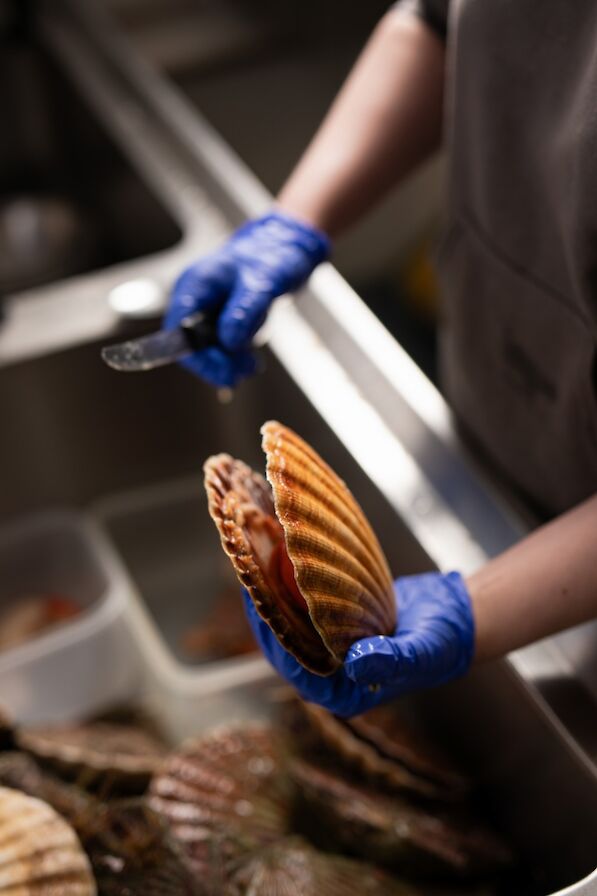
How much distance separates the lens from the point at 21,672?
938 mm

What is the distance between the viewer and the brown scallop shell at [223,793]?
75cm

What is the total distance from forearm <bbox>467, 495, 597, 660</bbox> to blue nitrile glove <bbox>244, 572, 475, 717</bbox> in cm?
1

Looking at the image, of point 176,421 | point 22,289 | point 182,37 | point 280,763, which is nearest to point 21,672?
point 280,763

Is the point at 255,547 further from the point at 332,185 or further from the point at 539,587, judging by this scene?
the point at 332,185

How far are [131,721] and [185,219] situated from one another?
64 cm

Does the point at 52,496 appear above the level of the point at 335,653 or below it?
above

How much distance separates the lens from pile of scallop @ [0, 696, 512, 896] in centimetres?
70

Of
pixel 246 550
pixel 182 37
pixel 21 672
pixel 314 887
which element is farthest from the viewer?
pixel 182 37

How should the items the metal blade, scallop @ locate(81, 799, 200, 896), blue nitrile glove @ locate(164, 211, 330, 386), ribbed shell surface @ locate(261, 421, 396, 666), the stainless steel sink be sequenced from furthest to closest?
the stainless steel sink < blue nitrile glove @ locate(164, 211, 330, 386) < the metal blade < scallop @ locate(81, 799, 200, 896) < ribbed shell surface @ locate(261, 421, 396, 666)

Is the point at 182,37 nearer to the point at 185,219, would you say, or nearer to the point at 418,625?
the point at 185,219

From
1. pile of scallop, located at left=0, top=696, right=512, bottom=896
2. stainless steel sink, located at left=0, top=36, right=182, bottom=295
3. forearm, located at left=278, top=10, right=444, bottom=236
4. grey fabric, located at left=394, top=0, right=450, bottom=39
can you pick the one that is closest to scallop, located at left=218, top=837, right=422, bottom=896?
pile of scallop, located at left=0, top=696, right=512, bottom=896

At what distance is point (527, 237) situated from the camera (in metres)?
0.82

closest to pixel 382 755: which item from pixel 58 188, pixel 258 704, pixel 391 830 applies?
pixel 391 830

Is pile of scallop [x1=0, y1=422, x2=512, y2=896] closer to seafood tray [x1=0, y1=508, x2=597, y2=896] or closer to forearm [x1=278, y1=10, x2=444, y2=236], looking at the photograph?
seafood tray [x1=0, y1=508, x2=597, y2=896]
